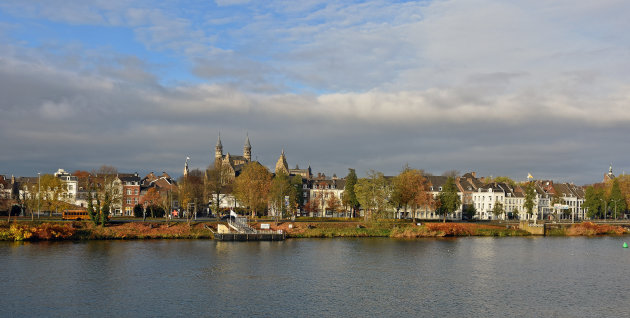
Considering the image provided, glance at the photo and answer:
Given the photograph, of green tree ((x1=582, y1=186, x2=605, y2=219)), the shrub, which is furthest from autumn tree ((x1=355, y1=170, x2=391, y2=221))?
green tree ((x1=582, y1=186, x2=605, y2=219))

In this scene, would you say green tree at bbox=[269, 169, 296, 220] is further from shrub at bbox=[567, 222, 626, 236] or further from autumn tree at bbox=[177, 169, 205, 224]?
shrub at bbox=[567, 222, 626, 236]

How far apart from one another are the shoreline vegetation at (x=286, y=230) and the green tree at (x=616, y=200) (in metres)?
41.1

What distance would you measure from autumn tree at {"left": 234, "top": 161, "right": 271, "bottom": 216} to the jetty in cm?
1885

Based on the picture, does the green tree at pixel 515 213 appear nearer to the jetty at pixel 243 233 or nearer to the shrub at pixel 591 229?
the shrub at pixel 591 229

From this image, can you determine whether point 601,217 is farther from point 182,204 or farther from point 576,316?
point 576,316

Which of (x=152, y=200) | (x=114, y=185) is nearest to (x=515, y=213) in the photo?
(x=152, y=200)

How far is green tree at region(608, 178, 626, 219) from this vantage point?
170625 mm

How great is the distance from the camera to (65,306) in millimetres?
45656

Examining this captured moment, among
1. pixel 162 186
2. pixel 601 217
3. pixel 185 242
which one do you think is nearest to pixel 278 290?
pixel 185 242

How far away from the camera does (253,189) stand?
123312 millimetres

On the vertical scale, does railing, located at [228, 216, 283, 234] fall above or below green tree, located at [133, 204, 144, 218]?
below

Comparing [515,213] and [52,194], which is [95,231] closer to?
[52,194]

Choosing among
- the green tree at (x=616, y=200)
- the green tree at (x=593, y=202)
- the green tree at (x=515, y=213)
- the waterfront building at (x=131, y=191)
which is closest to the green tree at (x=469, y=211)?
the green tree at (x=515, y=213)

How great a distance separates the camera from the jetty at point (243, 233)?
97.2 metres
